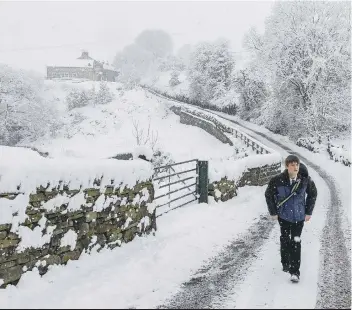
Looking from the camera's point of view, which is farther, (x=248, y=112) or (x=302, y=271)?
(x=248, y=112)

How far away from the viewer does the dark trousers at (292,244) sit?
5.14m

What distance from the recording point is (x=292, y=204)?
516 cm

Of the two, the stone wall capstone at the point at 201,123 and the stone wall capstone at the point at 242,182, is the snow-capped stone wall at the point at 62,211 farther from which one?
the stone wall capstone at the point at 201,123

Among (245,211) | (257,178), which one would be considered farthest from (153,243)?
(257,178)

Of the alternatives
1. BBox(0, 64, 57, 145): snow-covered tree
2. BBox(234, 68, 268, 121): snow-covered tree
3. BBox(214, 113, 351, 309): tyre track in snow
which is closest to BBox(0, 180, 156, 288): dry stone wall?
BBox(214, 113, 351, 309): tyre track in snow

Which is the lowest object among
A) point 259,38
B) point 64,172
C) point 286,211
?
point 286,211

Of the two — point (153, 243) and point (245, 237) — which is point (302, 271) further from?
point (153, 243)

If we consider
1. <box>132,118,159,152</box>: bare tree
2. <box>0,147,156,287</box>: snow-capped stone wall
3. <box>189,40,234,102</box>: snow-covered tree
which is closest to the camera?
<box>0,147,156,287</box>: snow-capped stone wall

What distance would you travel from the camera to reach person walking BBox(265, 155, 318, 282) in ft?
16.9

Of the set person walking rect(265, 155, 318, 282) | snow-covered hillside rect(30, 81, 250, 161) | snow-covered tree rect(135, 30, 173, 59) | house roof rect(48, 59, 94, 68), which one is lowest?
snow-covered hillside rect(30, 81, 250, 161)

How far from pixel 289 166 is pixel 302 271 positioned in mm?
1574

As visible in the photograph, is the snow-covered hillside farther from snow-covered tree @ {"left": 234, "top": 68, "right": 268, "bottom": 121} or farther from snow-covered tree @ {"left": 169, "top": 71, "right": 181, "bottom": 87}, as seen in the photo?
snow-covered tree @ {"left": 169, "top": 71, "right": 181, "bottom": 87}

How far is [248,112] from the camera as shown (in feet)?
138

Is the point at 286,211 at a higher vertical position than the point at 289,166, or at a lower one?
lower
